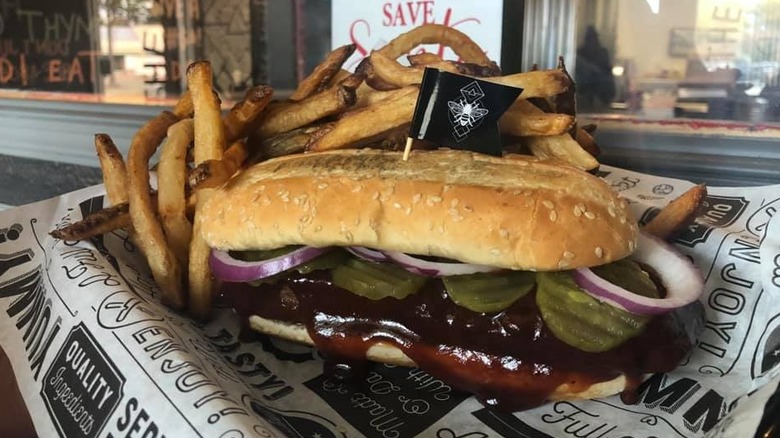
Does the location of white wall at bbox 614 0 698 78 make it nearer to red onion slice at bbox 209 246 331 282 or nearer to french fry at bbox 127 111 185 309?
red onion slice at bbox 209 246 331 282

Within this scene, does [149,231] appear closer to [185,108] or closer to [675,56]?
[185,108]

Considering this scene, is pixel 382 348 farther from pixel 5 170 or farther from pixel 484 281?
pixel 5 170

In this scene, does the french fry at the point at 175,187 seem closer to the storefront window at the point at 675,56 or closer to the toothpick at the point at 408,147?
the toothpick at the point at 408,147

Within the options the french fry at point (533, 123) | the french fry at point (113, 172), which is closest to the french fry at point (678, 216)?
the french fry at point (533, 123)

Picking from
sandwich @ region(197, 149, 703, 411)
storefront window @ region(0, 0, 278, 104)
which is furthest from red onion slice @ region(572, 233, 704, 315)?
storefront window @ region(0, 0, 278, 104)

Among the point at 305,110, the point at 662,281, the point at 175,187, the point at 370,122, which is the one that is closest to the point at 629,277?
the point at 662,281

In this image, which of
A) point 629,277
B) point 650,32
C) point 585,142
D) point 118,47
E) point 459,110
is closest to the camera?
point 629,277
